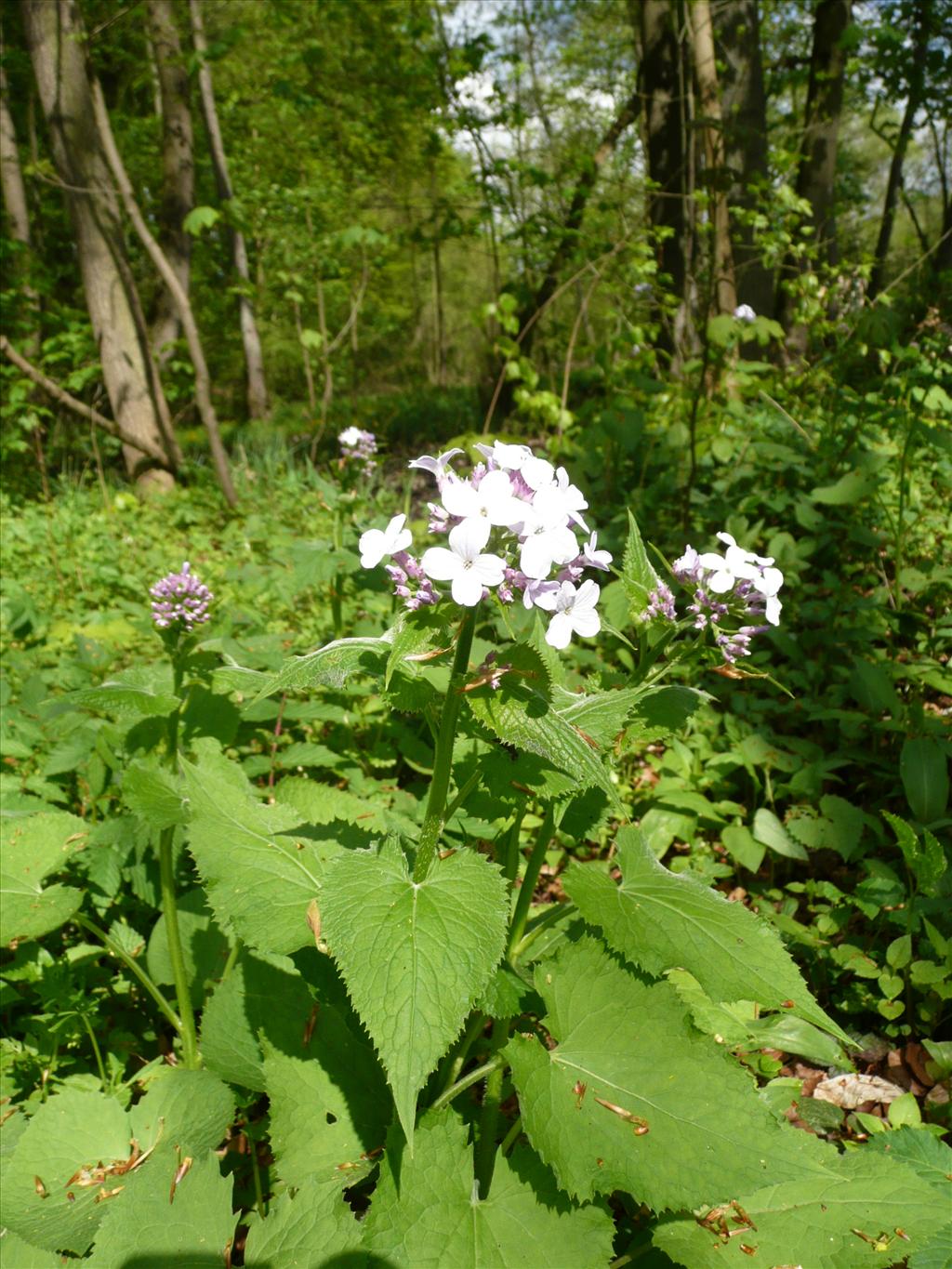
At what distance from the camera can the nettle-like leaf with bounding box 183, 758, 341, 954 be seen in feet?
4.45

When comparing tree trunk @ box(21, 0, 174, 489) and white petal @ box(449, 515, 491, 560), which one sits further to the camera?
tree trunk @ box(21, 0, 174, 489)

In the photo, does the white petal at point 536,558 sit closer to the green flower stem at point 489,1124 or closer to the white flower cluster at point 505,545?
the white flower cluster at point 505,545

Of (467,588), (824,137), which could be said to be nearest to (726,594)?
(467,588)

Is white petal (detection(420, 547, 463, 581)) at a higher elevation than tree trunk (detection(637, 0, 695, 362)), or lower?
lower

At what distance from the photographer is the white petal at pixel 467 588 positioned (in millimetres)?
1038

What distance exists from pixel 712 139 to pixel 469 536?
4169 millimetres

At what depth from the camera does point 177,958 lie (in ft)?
6.04

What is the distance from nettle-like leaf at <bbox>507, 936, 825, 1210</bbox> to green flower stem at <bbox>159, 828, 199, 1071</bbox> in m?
0.95

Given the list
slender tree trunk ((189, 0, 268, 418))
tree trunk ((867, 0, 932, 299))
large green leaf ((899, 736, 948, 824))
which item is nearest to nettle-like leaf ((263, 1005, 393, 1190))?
large green leaf ((899, 736, 948, 824))

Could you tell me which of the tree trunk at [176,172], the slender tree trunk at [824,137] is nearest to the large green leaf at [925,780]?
the tree trunk at [176,172]

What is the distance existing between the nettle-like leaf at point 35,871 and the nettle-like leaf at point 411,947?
3.00 feet

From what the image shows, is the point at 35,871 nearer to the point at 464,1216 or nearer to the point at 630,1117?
the point at 464,1216

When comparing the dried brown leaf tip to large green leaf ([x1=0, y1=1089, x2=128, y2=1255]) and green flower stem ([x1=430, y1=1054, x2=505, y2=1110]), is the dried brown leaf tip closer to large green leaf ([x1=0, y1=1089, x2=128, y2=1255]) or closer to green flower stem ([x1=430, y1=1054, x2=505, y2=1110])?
green flower stem ([x1=430, y1=1054, x2=505, y2=1110])

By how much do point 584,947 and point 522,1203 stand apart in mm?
417
